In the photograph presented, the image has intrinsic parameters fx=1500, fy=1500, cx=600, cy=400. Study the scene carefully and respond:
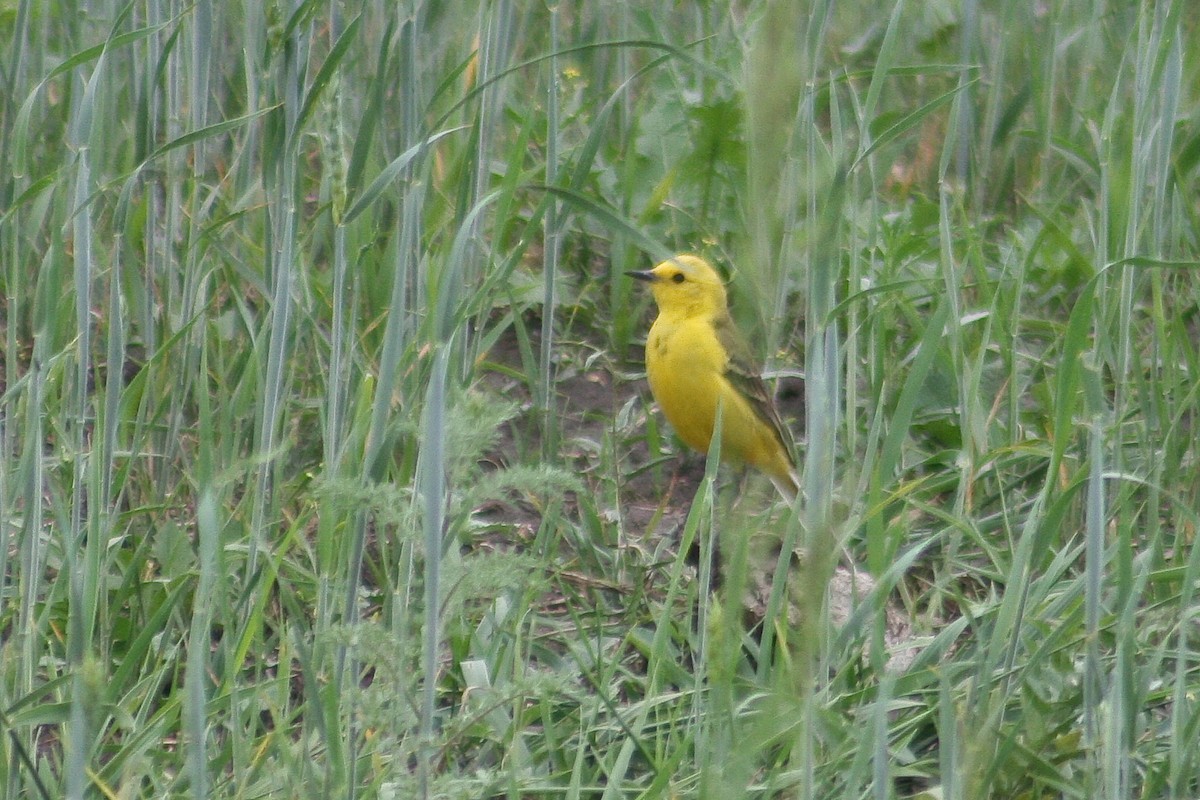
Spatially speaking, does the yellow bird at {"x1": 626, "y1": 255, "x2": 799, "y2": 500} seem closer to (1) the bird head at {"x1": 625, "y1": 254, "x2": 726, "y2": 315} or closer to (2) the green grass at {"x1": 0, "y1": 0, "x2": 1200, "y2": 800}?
(1) the bird head at {"x1": 625, "y1": 254, "x2": 726, "y2": 315}

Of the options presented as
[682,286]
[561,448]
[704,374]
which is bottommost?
[561,448]

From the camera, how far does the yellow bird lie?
13.0ft

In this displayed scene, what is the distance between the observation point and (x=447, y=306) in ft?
6.15

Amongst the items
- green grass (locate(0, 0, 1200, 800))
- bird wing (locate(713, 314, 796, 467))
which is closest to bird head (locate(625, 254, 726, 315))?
bird wing (locate(713, 314, 796, 467))

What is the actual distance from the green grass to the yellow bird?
181 mm

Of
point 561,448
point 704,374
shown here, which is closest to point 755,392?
point 704,374

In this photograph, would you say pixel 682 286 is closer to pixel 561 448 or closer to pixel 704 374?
pixel 704 374

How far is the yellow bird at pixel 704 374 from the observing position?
3.97 metres

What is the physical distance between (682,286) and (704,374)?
0.33m

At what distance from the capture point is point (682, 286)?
425 centimetres

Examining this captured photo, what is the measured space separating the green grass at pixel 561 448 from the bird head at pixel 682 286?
25 cm

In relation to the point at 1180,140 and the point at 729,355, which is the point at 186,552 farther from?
the point at 1180,140

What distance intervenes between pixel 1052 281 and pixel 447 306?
2.91m

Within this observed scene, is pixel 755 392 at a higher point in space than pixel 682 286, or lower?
lower
